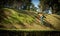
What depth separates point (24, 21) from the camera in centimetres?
1142

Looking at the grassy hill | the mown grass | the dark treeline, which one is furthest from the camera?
the dark treeline

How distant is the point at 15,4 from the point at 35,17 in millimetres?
1530

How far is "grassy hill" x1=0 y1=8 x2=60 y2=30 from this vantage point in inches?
434

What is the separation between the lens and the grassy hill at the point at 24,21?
11.0 m

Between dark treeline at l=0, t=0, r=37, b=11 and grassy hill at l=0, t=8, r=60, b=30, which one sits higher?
dark treeline at l=0, t=0, r=37, b=11

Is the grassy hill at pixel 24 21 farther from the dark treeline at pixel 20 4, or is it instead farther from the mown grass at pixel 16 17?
the dark treeline at pixel 20 4

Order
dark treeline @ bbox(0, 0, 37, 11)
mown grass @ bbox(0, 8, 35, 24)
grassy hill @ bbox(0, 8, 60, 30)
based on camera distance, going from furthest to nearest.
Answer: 1. dark treeline @ bbox(0, 0, 37, 11)
2. mown grass @ bbox(0, 8, 35, 24)
3. grassy hill @ bbox(0, 8, 60, 30)

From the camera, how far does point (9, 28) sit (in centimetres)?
1087

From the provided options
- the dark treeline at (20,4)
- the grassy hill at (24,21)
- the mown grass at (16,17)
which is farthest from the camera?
the dark treeline at (20,4)

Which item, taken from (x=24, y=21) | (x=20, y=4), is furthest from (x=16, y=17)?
(x=20, y=4)

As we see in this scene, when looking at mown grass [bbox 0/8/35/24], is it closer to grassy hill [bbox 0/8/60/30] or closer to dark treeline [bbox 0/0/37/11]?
grassy hill [bbox 0/8/60/30]

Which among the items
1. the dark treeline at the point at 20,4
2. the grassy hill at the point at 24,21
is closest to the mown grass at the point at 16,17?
the grassy hill at the point at 24,21

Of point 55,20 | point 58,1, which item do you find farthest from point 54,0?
point 55,20

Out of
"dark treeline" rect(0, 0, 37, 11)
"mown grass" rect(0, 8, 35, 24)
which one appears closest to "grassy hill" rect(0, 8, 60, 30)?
"mown grass" rect(0, 8, 35, 24)
